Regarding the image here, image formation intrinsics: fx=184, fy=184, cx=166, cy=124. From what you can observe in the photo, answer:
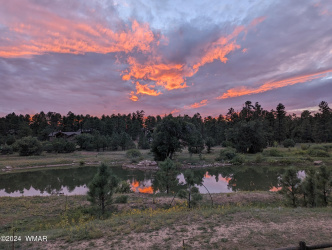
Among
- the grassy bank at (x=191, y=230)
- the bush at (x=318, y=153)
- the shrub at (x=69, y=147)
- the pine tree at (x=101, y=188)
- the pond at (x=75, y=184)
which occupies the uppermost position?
the shrub at (x=69, y=147)

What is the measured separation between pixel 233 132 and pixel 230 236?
5076 centimetres

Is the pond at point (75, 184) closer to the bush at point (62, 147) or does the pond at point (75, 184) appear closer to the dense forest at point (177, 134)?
the dense forest at point (177, 134)

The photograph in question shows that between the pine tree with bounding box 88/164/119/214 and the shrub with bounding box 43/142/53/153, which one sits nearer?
the pine tree with bounding box 88/164/119/214

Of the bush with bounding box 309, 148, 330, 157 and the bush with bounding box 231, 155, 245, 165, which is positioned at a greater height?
the bush with bounding box 309, 148, 330, 157

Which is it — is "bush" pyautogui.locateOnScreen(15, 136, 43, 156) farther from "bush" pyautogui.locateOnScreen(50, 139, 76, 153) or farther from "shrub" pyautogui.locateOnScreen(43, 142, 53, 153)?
"bush" pyautogui.locateOnScreen(50, 139, 76, 153)

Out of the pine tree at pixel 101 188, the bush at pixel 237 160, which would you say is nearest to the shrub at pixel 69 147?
the bush at pixel 237 160

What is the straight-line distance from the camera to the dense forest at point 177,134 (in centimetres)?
4147

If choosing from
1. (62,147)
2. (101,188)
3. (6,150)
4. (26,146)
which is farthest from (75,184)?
(6,150)

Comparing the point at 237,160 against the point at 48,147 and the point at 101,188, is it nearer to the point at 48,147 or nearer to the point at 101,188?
the point at 101,188

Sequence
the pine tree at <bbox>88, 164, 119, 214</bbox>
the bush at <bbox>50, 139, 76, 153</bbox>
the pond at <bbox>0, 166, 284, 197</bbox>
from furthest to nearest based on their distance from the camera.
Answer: the bush at <bbox>50, 139, 76, 153</bbox> < the pond at <bbox>0, 166, 284, 197</bbox> < the pine tree at <bbox>88, 164, 119, 214</bbox>

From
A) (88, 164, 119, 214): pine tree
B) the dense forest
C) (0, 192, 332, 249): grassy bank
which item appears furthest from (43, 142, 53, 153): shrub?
(88, 164, 119, 214): pine tree

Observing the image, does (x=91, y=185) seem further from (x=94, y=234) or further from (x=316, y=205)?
(x=316, y=205)

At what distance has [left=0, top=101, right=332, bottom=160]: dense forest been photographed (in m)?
41.5

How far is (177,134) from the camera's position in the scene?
41.0 metres
